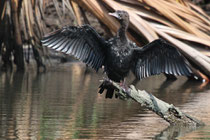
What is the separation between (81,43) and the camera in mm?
9320

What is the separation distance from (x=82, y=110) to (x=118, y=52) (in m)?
1.52

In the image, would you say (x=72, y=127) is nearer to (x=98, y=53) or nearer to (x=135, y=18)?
(x=98, y=53)

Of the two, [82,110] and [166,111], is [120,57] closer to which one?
[166,111]

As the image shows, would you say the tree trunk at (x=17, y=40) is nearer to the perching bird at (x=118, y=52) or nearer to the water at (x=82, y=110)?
the water at (x=82, y=110)

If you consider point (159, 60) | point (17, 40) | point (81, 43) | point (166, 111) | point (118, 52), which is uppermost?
point (17, 40)

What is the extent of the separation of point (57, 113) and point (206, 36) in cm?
663

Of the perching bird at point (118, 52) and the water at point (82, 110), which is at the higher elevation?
the perching bird at point (118, 52)

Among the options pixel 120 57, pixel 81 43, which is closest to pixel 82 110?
pixel 81 43

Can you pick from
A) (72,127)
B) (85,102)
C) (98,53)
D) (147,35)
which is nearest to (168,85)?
(147,35)

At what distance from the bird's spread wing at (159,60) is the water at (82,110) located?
687mm

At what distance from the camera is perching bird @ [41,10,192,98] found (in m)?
8.81

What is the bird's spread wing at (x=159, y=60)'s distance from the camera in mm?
8984

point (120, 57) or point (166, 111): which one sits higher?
point (120, 57)

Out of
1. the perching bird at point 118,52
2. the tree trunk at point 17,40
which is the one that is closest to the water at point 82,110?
the perching bird at point 118,52
